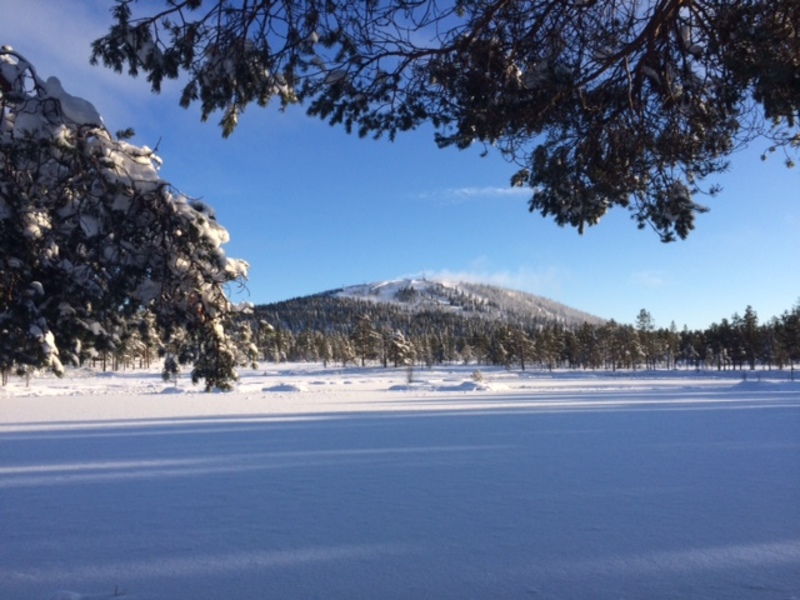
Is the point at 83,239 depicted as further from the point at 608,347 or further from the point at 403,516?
the point at 608,347

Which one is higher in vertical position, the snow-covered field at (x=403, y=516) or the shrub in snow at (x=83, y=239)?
the shrub in snow at (x=83, y=239)

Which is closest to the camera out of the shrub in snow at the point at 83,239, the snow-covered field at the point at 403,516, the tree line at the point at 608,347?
the shrub in snow at the point at 83,239

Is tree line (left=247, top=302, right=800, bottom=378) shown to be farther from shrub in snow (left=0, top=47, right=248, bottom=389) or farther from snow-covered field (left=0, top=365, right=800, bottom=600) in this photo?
shrub in snow (left=0, top=47, right=248, bottom=389)

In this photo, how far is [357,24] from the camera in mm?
4383

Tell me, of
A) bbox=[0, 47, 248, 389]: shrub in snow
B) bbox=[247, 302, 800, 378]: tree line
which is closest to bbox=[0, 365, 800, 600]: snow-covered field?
bbox=[0, 47, 248, 389]: shrub in snow

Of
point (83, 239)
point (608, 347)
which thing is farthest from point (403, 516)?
point (608, 347)

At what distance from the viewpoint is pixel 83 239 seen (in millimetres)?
3607

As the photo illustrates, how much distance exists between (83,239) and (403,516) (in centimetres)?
405

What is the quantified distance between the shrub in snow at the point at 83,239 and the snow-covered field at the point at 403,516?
1849mm

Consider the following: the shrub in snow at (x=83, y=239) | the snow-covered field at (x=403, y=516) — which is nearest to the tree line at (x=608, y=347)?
the snow-covered field at (x=403, y=516)

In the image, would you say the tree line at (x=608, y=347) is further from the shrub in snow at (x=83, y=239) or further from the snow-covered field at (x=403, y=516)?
the shrub in snow at (x=83, y=239)

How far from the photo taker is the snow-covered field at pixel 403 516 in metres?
4.18

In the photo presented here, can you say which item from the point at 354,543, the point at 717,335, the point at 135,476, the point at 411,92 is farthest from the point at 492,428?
the point at 717,335

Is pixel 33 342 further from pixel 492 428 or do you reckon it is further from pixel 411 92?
pixel 492 428
